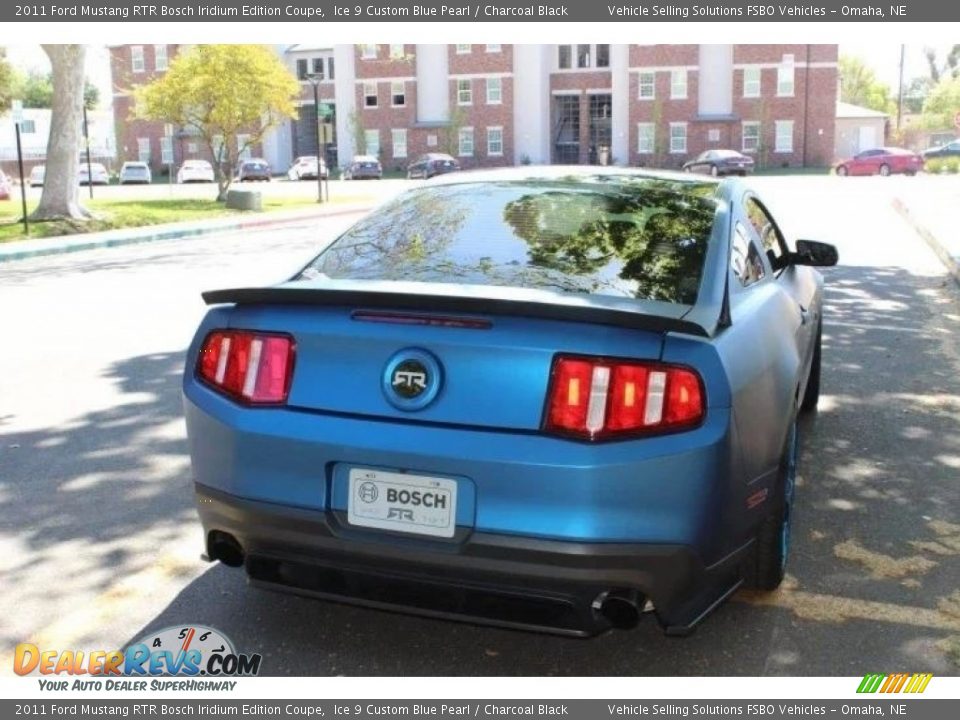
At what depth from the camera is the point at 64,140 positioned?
2572 centimetres

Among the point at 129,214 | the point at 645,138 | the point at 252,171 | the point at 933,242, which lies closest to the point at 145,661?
the point at 933,242

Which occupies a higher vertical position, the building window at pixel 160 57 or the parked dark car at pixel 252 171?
the building window at pixel 160 57

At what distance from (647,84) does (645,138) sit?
3251mm

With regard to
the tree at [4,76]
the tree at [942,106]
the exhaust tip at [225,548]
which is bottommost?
the exhaust tip at [225,548]

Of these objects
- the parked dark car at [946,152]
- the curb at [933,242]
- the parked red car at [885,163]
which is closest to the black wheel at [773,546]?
the curb at [933,242]

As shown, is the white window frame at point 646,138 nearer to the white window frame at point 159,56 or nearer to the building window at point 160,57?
the white window frame at point 159,56

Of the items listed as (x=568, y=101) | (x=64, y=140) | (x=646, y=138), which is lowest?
(x=64, y=140)

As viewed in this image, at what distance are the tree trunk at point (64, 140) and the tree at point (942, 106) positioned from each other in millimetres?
63769

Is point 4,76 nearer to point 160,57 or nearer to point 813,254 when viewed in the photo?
point 813,254

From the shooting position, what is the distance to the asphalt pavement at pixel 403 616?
3.57 m

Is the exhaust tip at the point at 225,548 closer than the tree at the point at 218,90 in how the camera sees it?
Yes
